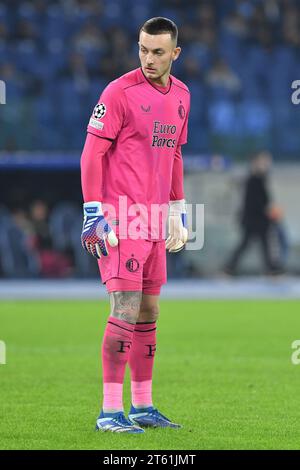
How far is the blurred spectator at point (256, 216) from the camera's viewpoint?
22.8 metres

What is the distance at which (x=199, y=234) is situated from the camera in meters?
21.7

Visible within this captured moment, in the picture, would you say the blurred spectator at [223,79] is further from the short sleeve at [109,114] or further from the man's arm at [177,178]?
the short sleeve at [109,114]

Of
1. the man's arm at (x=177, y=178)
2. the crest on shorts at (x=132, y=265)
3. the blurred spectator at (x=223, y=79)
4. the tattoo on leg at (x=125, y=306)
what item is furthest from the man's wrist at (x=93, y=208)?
the blurred spectator at (x=223, y=79)

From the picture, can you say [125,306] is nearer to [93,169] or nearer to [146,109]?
[93,169]

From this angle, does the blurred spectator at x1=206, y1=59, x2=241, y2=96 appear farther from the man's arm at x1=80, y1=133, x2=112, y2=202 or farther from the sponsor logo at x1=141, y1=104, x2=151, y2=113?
the man's arm at x1=80, y1=133, x2=112, y2=202

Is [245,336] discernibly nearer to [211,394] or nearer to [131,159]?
[211,394]

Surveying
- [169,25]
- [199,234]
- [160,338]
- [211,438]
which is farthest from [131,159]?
[199,234]

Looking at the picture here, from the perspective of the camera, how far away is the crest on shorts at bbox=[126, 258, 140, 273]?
7.00 metres

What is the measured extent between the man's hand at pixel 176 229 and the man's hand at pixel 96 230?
877mm

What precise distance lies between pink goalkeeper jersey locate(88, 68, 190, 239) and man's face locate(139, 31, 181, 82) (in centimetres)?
11

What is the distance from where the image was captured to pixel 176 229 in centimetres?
772

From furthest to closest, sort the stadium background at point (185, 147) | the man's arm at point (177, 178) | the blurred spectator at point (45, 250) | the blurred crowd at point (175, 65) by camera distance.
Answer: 1. the blurred crowd at point (175, 65)
2. the blurred spectator at point (45, 250)
3. the stadium background at point (185, 147)
4. the man's arm at point (177, 178)

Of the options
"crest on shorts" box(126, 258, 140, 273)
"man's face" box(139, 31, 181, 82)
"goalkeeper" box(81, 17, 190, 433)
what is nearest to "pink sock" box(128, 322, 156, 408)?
"goalkeeper" box(81, 17, 190, 433)

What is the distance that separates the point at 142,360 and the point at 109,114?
5.22 ft
